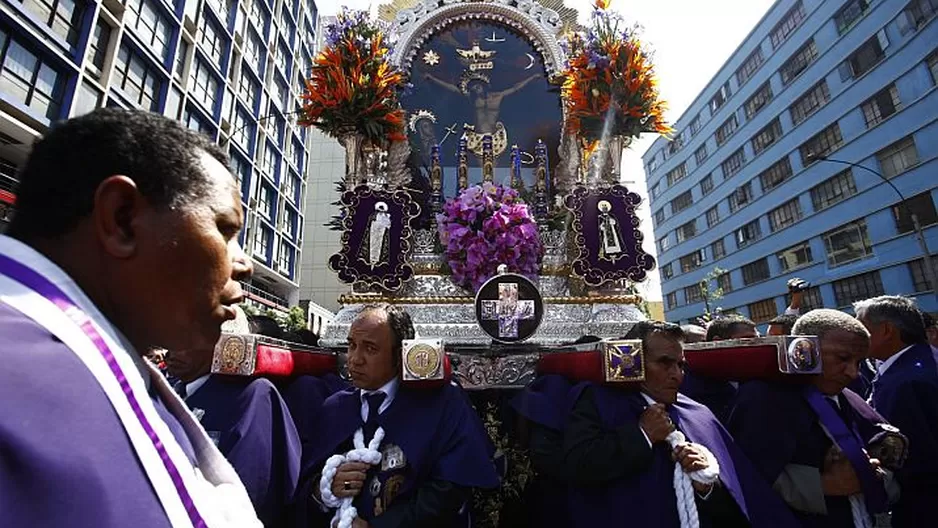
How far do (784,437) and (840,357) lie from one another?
0.74m

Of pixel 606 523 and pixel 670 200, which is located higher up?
pixel 670 200

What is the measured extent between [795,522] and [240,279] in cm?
323

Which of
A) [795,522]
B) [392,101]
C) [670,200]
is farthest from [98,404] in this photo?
[670,200]

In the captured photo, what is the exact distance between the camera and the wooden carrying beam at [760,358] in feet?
9.52

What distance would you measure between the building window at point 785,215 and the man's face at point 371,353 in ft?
133

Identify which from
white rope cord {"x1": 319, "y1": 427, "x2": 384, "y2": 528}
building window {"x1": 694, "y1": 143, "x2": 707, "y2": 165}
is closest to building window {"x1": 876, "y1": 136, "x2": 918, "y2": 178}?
building window {"x1": 694, "y1": 143, "x2": 707, "y2": 165}

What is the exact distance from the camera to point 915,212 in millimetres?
25344

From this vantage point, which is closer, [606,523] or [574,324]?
[606,523]

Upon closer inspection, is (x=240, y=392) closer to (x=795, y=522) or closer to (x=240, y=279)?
(x=240, y=279)

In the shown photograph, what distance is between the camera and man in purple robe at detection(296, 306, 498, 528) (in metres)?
2.60

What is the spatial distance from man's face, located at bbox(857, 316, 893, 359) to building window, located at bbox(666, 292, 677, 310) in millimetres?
51084

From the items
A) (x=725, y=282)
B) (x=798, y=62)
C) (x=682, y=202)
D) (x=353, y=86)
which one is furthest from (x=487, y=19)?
(x=682, y=202)

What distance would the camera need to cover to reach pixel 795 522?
2670mm

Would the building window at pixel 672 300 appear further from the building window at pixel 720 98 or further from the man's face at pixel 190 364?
the man's face at pixel 190 364
